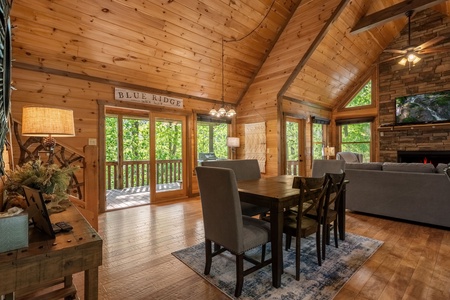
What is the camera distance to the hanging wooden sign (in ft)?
14.7

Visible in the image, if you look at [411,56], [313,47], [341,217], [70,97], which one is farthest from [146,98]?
[411,56]

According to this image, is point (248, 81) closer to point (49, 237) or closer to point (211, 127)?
point (211, 127)

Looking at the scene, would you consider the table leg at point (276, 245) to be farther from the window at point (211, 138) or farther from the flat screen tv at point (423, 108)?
the flat screen tv at point (423, 108)

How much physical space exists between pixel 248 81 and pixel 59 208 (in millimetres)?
5329

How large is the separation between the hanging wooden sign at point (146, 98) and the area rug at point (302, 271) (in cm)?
318

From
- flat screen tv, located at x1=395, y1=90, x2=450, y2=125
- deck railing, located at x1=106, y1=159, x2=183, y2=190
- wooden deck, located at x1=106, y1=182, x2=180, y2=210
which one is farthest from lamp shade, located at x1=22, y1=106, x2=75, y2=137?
flat screen tv, located at x1=395, y1=90, x2=450, y2=125

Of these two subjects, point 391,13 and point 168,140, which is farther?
point 168,140

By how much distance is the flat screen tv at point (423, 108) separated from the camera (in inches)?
240

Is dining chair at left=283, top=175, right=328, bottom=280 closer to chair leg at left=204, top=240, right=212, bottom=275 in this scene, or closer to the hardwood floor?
the hardwood floor

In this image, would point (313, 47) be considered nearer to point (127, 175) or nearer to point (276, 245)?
point (276, 245)

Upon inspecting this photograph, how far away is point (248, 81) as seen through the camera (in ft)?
19.8

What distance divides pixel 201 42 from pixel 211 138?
2.55 metres

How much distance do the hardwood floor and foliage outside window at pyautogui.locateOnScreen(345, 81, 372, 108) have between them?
494cm

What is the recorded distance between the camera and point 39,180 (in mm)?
1317
